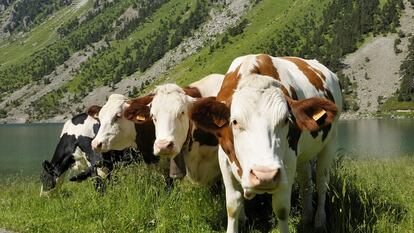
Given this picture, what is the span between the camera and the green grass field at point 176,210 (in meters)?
7.41

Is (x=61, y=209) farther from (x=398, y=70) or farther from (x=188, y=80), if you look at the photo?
(x=188, y=80)

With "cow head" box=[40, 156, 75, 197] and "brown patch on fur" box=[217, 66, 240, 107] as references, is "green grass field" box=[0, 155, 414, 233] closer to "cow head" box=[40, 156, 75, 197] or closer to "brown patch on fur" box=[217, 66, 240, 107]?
"brown patch on fur" box=[217, 66, 240, 107]

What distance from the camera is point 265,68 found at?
22.7 feet

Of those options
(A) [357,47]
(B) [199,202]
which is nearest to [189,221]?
(B) [199,202]

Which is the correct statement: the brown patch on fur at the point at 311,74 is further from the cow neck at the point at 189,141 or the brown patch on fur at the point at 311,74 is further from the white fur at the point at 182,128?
the cow neck at the point at 189,141

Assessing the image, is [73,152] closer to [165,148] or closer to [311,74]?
[165,148]

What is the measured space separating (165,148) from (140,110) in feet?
5.81

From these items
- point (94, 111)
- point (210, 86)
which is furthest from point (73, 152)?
point (210, 86)

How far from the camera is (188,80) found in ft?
570

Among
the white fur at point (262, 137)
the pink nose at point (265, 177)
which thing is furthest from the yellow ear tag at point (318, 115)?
the pink nose at point (265, 177)

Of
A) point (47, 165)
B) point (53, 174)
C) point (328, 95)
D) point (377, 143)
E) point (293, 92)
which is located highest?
point (293, 92)

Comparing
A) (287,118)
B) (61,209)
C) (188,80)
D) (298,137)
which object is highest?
(287,118)

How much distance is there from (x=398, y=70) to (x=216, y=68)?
5889 centimetres

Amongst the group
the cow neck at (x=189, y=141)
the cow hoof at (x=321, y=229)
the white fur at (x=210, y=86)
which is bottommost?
the cow hoof at (x=321, y=229)
